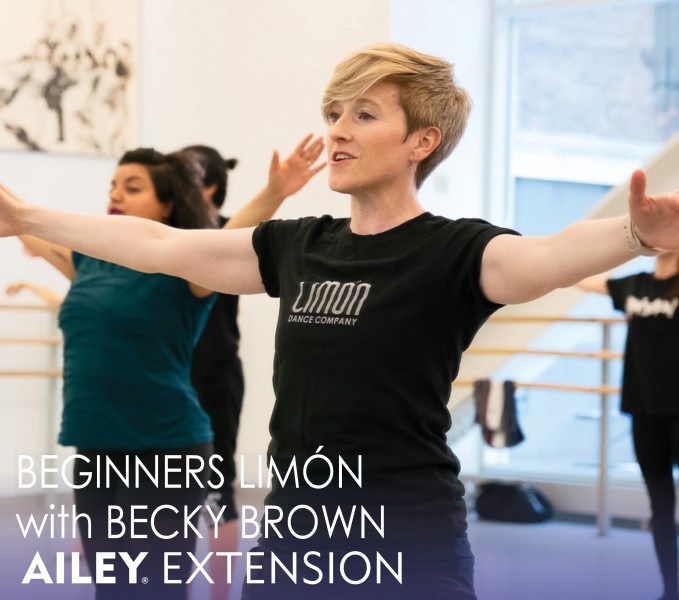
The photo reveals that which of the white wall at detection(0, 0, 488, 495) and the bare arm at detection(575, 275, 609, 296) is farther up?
the white wall at detection(0, 0, 488, 495)

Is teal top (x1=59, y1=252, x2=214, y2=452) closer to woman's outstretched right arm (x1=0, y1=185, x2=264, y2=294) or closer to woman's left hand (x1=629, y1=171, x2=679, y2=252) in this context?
woman's outstretched right arm (x1=0, y1=185, x2=264, y2=294)

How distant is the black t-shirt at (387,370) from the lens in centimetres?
139

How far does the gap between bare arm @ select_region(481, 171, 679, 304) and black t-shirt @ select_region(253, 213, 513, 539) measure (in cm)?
3

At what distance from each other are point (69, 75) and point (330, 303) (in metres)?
4.23

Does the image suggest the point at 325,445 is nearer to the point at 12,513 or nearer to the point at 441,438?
the point at 441,438

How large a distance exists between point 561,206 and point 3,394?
2931 millimetres

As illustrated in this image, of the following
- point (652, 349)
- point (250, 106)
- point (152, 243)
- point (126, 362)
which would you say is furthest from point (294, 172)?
point (250, 106)

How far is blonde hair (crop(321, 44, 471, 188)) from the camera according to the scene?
1507 millimetres

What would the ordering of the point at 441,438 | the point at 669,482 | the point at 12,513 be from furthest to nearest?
the point at 12,513 < the point at 669,482 < the point at 441,438

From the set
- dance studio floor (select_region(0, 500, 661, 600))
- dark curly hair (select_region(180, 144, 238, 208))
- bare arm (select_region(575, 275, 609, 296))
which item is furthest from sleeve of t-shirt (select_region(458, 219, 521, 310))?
bare arm (select_region(575, 275, 609, 296))

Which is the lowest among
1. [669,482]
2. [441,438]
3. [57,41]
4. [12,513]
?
[12,513]

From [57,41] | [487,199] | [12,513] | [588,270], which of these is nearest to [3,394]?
[12,513]

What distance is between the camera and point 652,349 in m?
3.87

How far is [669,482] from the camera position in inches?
148
